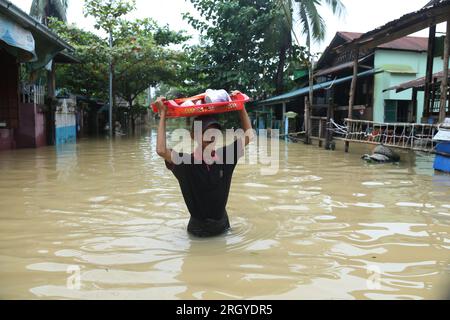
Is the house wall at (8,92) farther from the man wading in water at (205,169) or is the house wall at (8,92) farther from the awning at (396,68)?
the awning at (396,68)

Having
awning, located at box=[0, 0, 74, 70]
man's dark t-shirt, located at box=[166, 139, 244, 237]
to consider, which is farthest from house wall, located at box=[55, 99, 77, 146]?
man's dark t-shirt, located at box=[166, 139, 244, 237]

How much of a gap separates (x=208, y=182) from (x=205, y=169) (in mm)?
124

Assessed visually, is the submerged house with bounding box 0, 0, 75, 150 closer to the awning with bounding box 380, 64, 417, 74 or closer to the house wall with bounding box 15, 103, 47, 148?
the house wall with bounding box 15, 103, 47, 148

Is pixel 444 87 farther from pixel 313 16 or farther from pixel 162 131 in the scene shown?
pixel 313 16

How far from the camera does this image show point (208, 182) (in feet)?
11.9

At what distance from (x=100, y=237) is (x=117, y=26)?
61.1ft

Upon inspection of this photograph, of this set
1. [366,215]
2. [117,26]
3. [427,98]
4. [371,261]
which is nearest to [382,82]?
[427,98]

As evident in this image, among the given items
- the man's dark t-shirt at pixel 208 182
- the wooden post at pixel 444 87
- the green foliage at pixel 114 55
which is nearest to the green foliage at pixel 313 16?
the green foliage at pixel 114 55

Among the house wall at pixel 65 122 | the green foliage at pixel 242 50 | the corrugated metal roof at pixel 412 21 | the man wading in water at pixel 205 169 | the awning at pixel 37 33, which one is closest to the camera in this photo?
the man wading in water at pixel 205 169

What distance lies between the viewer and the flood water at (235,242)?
2908mm

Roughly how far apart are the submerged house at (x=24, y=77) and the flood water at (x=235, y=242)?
2743 mm

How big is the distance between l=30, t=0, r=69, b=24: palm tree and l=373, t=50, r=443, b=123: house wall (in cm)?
1827

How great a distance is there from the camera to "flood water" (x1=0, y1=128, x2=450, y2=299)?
2908 millimetres

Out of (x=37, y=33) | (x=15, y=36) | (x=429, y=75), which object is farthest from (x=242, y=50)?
(x=15, y=36)
